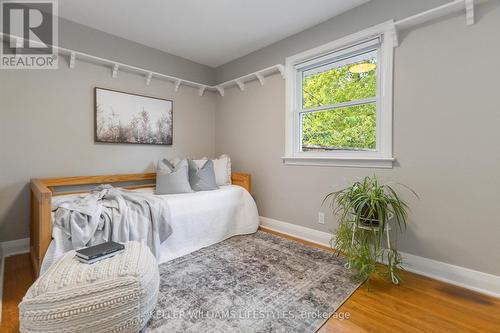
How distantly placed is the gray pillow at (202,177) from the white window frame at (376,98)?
919mm

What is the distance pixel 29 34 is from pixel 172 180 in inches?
76.8

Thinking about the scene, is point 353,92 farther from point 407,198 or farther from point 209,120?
point 209,120

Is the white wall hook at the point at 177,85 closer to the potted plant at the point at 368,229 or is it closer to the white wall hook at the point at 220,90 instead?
the white wall hook at the point at 220,90

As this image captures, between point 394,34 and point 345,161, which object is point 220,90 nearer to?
point 345,161

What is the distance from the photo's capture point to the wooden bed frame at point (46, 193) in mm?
1630

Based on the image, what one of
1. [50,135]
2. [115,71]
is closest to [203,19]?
[115,71]

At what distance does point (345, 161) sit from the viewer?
2.46m

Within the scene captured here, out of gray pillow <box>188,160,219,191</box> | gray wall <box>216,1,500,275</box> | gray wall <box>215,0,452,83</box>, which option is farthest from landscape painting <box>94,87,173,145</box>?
gray wall <box>216,1,500,275</box>

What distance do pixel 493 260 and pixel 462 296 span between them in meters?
0.34

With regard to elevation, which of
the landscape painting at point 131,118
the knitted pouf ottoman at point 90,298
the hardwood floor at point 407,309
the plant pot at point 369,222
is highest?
the landscape painting at point 131,118

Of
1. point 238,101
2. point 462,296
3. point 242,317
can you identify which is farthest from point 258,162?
point 462,296

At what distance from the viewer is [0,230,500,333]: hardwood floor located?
140cm

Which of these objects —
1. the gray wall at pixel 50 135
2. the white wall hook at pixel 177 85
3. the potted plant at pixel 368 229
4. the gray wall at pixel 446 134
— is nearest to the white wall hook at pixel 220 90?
the white wall hook at pixel 177 85

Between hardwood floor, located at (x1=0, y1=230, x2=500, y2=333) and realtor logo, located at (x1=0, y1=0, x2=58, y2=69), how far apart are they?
A: 197 cm
